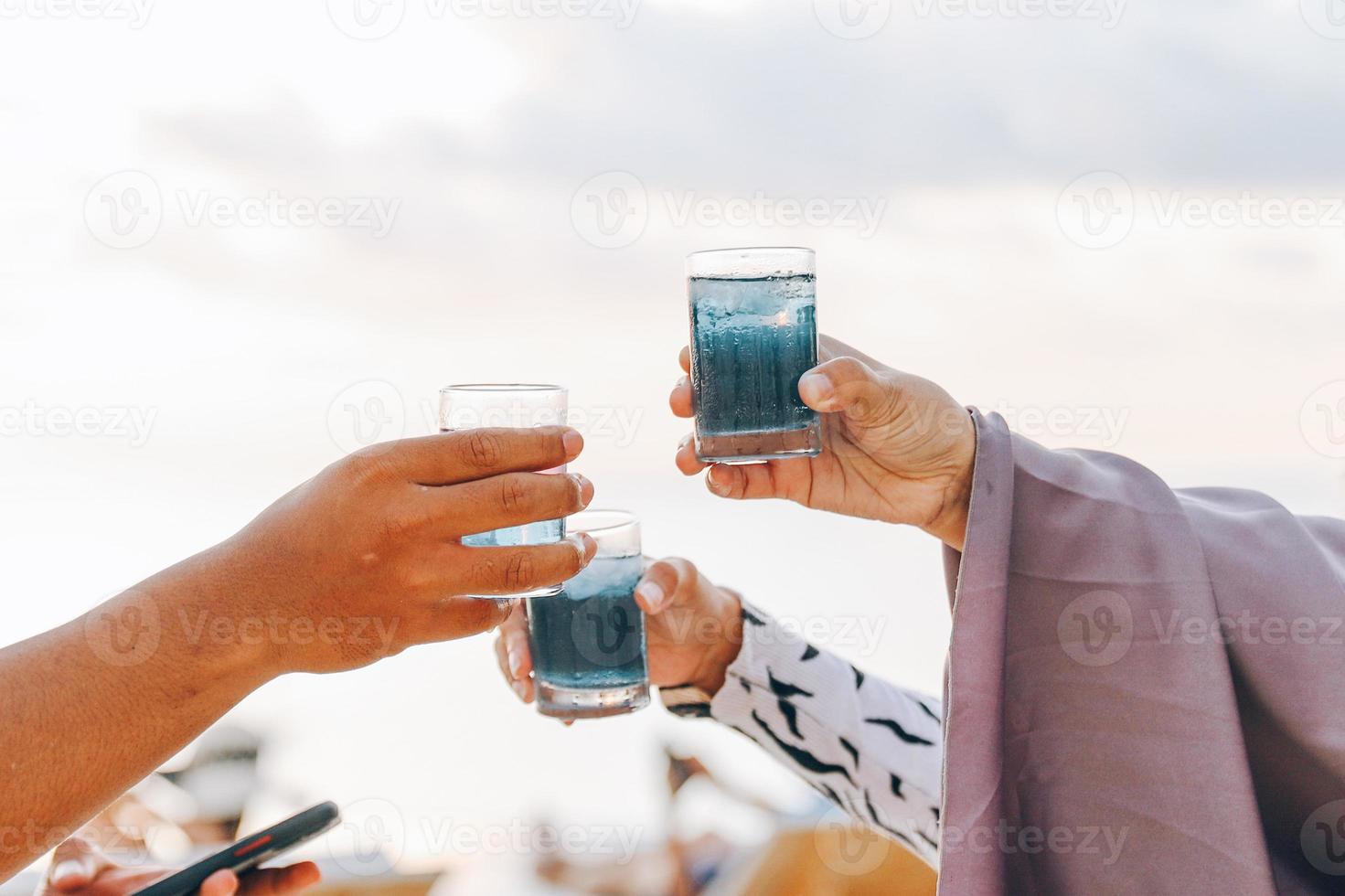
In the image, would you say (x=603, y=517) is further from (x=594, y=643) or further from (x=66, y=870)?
(x=66, y=870)

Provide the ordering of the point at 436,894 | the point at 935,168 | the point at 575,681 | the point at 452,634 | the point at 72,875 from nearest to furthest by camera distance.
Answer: the point at 452,634 < the point at 72,875 < the point at 575,681 < the point at 436,894 < the point at 935,168

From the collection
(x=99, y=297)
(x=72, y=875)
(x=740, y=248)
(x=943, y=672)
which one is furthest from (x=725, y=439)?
(x=99, y=297)

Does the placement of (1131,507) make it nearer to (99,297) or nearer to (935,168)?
(935,168)

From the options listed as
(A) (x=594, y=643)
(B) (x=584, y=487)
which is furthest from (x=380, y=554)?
(A) (x=594, y=643)

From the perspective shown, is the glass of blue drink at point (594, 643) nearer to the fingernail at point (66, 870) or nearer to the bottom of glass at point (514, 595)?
the bottom of glass at point (514, 595)

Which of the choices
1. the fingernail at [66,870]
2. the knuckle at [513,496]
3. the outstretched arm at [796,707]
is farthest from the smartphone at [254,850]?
the knuckle at [513,496]
